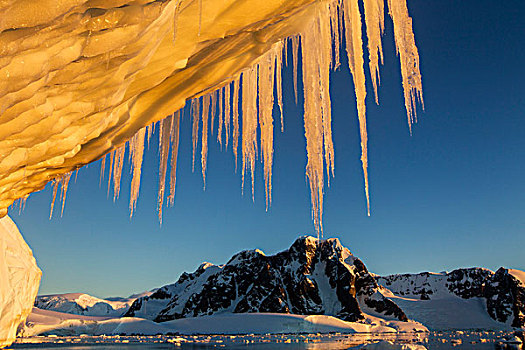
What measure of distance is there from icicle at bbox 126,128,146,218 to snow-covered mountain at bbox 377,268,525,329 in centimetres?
11406

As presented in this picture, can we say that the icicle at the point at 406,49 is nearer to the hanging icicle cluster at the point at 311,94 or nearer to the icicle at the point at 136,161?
the hanging icicle cluster at the point at 311,94

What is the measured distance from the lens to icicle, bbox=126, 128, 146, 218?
509 centimetres

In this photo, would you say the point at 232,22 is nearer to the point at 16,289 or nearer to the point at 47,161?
the point at 47,161

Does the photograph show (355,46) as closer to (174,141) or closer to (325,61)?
(325,61)

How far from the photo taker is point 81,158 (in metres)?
4.12

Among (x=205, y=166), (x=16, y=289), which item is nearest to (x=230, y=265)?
(x=16, y=289)

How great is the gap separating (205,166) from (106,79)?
2924mm

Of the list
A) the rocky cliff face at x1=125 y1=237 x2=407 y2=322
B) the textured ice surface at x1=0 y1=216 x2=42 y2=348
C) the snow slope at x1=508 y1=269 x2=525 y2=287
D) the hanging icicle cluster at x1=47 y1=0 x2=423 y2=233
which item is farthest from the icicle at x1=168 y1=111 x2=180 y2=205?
the snow slope at x1=508 y1=269 x2=525 y2=287

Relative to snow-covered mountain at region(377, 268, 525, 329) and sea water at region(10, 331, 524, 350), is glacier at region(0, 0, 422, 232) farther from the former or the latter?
snow-covered mountain at region(377, 268, 525, 329)

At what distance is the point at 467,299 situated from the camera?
432ft

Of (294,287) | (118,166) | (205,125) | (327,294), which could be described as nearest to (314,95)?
(205,125)

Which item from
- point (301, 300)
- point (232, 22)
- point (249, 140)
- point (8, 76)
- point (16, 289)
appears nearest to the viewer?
point (8, 76)

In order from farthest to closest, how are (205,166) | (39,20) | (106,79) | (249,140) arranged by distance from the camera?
(205,166) < (249,140) < (106,79) < (39,20)

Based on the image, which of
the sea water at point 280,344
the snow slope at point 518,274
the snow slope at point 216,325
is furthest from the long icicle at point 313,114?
the snow slope at point 518,274
